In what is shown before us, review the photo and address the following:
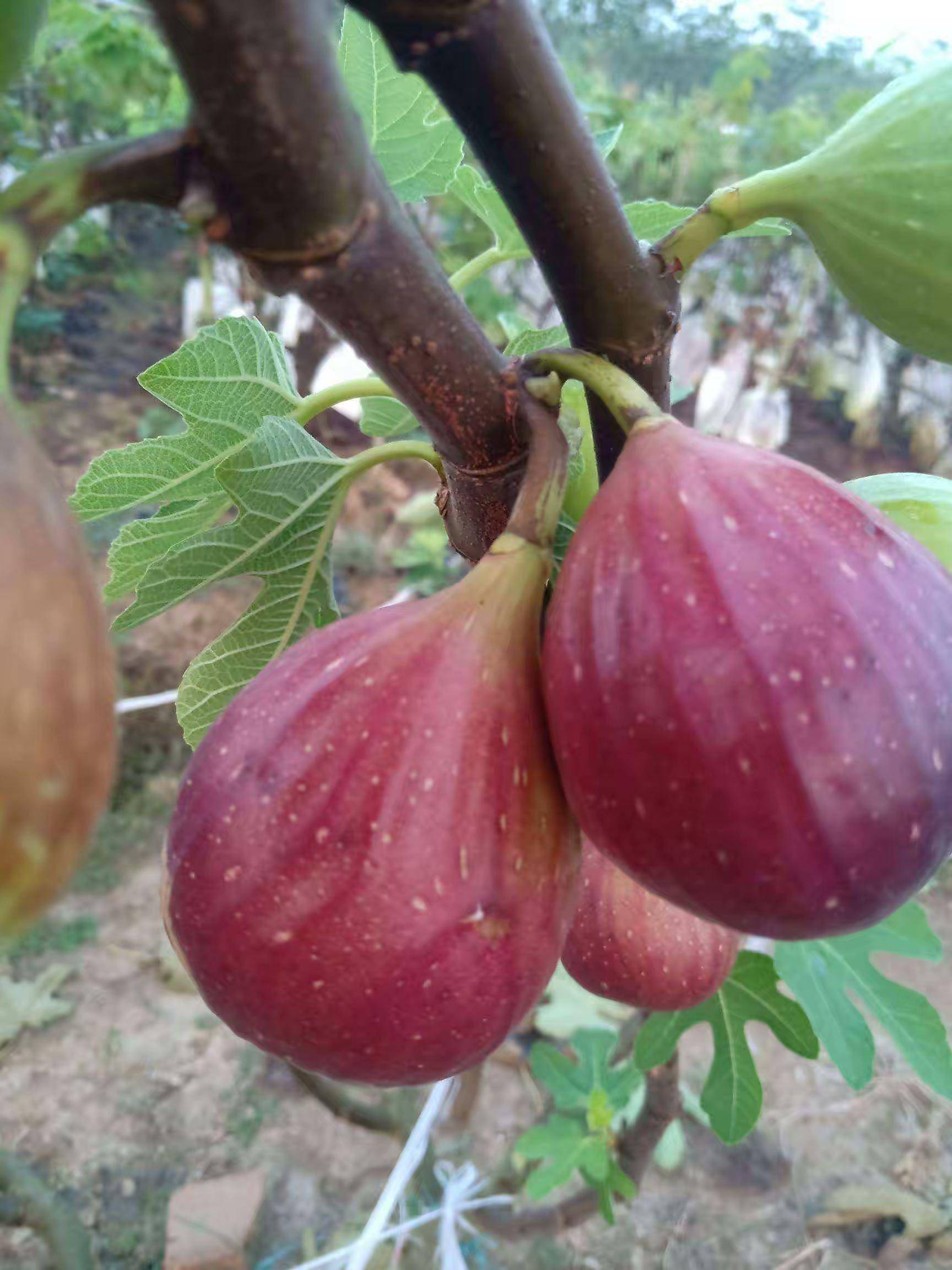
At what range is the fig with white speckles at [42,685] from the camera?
22cm

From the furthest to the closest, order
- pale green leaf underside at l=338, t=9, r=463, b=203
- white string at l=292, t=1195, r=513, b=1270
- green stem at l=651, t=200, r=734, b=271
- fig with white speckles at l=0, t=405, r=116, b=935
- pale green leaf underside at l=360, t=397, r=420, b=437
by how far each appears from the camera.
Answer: white string at l=292, t=1195, r=513, b=1270, pale green leaf underside at l=360, t=397, r=420, b=437, pale green leaf underside at l=338, t=9, r=463, b=203, green stem at l=651, t=200, r=734, b=271, fig with white speckles at l=0, t=405, r=116, b=935

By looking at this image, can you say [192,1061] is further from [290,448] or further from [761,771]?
[761,771]

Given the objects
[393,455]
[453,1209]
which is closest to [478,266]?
[393,455]

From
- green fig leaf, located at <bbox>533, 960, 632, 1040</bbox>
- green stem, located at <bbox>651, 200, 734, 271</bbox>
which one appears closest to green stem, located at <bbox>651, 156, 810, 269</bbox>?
green stem, located at <bbox>651, 200, 734, 271</bbox>

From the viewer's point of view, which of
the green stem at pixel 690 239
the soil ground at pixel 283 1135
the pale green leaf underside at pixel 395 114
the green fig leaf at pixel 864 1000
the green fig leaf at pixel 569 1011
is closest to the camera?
the green stem at pixel 690 239

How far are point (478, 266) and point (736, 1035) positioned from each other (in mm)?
850

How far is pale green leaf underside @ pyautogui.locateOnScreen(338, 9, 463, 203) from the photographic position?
685mm

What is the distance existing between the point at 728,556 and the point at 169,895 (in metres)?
0.28

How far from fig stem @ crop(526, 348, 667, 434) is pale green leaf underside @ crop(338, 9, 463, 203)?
32 centimetres

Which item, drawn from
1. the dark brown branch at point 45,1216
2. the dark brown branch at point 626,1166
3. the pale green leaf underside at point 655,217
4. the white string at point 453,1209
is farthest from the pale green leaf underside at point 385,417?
the dark brown branch at point 45,1216

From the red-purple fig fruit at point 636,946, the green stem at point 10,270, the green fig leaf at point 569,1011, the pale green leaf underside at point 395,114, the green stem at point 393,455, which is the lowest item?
the green fig leaf at point 569,1011

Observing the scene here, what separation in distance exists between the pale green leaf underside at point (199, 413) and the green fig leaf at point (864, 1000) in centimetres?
74

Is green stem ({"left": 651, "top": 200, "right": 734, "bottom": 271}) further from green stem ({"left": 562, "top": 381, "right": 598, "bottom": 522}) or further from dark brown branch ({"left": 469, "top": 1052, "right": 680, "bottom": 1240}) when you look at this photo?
dark brown branch ({"left": 469, "top": 1052, "right": 680, "bottom": 1240})

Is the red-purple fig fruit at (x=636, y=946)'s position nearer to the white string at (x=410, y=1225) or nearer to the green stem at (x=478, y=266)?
the green stem at (x=478, y=266)
